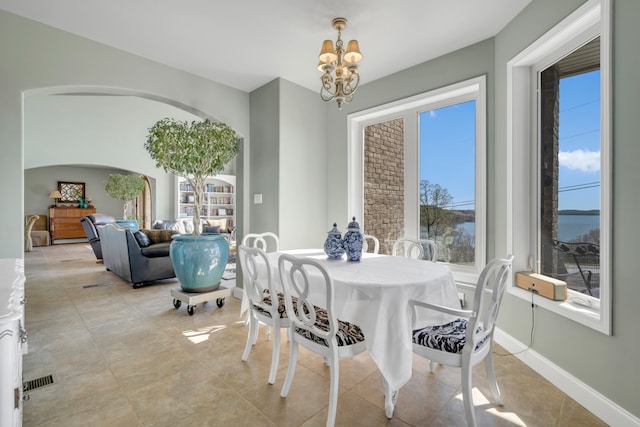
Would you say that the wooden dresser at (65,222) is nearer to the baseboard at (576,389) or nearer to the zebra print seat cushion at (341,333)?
the zebra print seat cushion at (341,333)

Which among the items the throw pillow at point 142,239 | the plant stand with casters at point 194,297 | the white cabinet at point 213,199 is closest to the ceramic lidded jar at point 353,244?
the plant stand with casters at point 194,297

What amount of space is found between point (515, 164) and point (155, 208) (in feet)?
33.6

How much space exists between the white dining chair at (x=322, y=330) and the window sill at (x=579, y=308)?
132cm

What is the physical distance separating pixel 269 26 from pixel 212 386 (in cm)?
277

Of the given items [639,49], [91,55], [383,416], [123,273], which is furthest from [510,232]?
[123,273]

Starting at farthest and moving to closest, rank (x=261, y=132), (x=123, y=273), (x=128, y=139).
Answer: (x=128, y=139) → (x=123, y=273) → (x=261, y=132)

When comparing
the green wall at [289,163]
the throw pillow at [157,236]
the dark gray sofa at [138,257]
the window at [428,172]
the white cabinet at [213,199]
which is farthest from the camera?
the white cabinet at [213,199]

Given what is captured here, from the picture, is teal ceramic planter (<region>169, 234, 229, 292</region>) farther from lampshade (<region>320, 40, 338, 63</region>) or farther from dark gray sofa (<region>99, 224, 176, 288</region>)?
lampshade (<region>320, 40, 338, 63</region>)

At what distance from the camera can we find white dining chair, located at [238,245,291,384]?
6.34ft

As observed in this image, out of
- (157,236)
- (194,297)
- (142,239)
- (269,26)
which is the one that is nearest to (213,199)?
(157,236)

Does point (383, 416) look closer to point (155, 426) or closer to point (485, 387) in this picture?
point (485, 387)

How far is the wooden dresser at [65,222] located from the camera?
9938 millimetres

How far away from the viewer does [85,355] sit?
7.81 ft

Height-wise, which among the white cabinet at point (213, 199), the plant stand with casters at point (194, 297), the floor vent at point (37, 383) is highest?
the white cabinet at point (213, 199)
